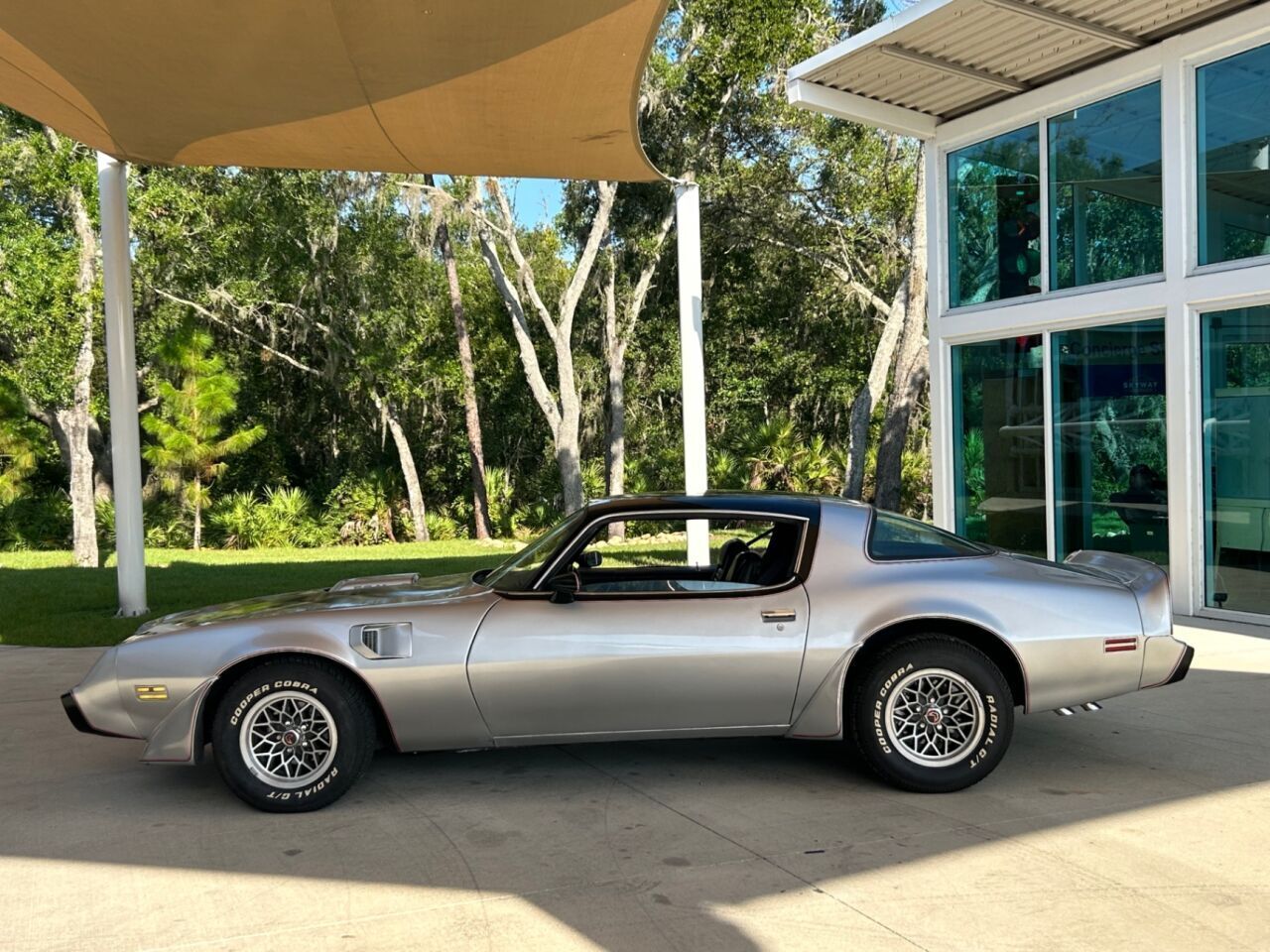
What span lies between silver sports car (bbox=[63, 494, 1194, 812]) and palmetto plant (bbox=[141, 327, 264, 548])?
73.8ft

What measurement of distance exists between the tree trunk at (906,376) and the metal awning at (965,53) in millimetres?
4995

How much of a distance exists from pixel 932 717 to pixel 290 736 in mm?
2892

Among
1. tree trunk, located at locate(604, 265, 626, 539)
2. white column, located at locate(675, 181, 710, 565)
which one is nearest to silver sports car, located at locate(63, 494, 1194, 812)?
white column, located at locate(675, 181, 710, 565)

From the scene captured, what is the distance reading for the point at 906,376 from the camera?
17.0 m

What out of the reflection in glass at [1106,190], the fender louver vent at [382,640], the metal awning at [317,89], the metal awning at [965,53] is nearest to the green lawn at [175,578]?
the metal awning at [317,89]

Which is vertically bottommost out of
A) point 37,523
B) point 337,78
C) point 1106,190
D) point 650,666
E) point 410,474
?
point 37,523

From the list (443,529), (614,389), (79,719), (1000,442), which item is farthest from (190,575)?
(443,529)

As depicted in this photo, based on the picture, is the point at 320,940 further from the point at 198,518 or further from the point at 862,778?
the point at 198,518

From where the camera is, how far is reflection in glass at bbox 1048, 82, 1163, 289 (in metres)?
10.0

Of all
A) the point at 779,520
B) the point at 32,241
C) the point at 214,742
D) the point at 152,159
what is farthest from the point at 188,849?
the point at 32,241

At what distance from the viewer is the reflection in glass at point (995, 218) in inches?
441

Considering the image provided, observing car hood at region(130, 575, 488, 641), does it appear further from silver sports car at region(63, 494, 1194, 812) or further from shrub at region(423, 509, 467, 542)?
shrub at region(423, 509, 467, 542)

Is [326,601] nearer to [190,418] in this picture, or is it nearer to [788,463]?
[788,463]

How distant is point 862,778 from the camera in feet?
17.7
